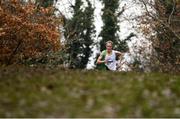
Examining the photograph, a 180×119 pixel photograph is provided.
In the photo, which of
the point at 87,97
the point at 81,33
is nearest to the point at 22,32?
the point at 81,33

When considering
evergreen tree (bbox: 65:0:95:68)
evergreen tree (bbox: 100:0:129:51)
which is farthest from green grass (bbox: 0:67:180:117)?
evergreen tree (bbox: 100:0:129:51)

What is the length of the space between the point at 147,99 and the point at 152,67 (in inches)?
1674

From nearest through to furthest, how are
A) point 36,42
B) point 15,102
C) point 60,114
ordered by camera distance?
point 60,114, point 15,102, point 36,42

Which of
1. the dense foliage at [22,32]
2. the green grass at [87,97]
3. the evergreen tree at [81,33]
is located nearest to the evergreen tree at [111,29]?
the evergreen tree at [81,33]

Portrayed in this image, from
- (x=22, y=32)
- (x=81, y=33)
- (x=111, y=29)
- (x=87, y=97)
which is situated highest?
(x=111, y=29)

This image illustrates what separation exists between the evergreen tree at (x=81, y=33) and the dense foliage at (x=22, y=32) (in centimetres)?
2401

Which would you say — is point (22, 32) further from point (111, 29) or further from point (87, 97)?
point (87, 97)

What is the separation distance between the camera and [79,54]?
74.7 metres

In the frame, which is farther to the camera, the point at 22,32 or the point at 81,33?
the point at 81,33

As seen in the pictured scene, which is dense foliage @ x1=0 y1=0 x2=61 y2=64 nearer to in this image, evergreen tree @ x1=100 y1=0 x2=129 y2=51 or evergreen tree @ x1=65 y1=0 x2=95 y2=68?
evergreen tree @ x1=65 y1=0 x2=95 y2=68

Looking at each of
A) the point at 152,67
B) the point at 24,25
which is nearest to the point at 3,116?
the point at 24,25

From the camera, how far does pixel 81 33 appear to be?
75.2 m

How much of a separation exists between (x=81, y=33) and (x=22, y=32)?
31092 millimetres

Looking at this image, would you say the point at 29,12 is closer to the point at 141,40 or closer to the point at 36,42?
the point at 36,42
